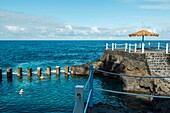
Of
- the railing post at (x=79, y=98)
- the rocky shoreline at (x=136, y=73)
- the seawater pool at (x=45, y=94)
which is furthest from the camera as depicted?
the rocky shoreline at (x=136, y=73)

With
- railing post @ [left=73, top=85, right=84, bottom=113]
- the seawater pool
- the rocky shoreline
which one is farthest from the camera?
the rocky shoreline

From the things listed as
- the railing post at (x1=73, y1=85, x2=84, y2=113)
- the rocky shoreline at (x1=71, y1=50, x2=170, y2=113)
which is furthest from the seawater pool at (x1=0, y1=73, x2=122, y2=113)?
the railing post at (x1=73, y1=85, x2=84, y2=113)

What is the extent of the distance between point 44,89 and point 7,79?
819 cm

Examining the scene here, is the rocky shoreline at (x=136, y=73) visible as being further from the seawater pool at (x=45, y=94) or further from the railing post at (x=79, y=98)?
the railing post at (x=79, y=98)

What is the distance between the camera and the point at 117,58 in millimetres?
29719

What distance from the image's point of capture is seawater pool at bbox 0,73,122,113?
18719 mm

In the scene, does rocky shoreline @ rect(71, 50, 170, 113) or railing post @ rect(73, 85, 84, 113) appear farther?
rocky shoreline @ rect(71, 50, 170, 113)

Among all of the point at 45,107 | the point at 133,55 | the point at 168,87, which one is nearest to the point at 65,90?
the point at 45,107

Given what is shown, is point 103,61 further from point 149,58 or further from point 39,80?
point 149,58

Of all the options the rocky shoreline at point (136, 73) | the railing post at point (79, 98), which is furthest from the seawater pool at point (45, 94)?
the railing post at point (79, 98)

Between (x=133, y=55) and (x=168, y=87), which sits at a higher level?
(x=133, y=55)

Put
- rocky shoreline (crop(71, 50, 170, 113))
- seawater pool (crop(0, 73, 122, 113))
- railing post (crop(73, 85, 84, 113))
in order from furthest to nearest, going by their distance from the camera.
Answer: rocky shoreline (crop(71, 50, 170, 113)), seawater pool (crop(0, 73, 122, 113)), railing post (crop(73, 85, 84, 113))

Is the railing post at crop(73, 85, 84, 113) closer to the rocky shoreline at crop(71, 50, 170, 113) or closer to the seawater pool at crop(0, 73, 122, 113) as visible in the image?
the rocky shoreline at crop(71, 50, 170, 113)

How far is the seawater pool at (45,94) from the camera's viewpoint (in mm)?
18719
